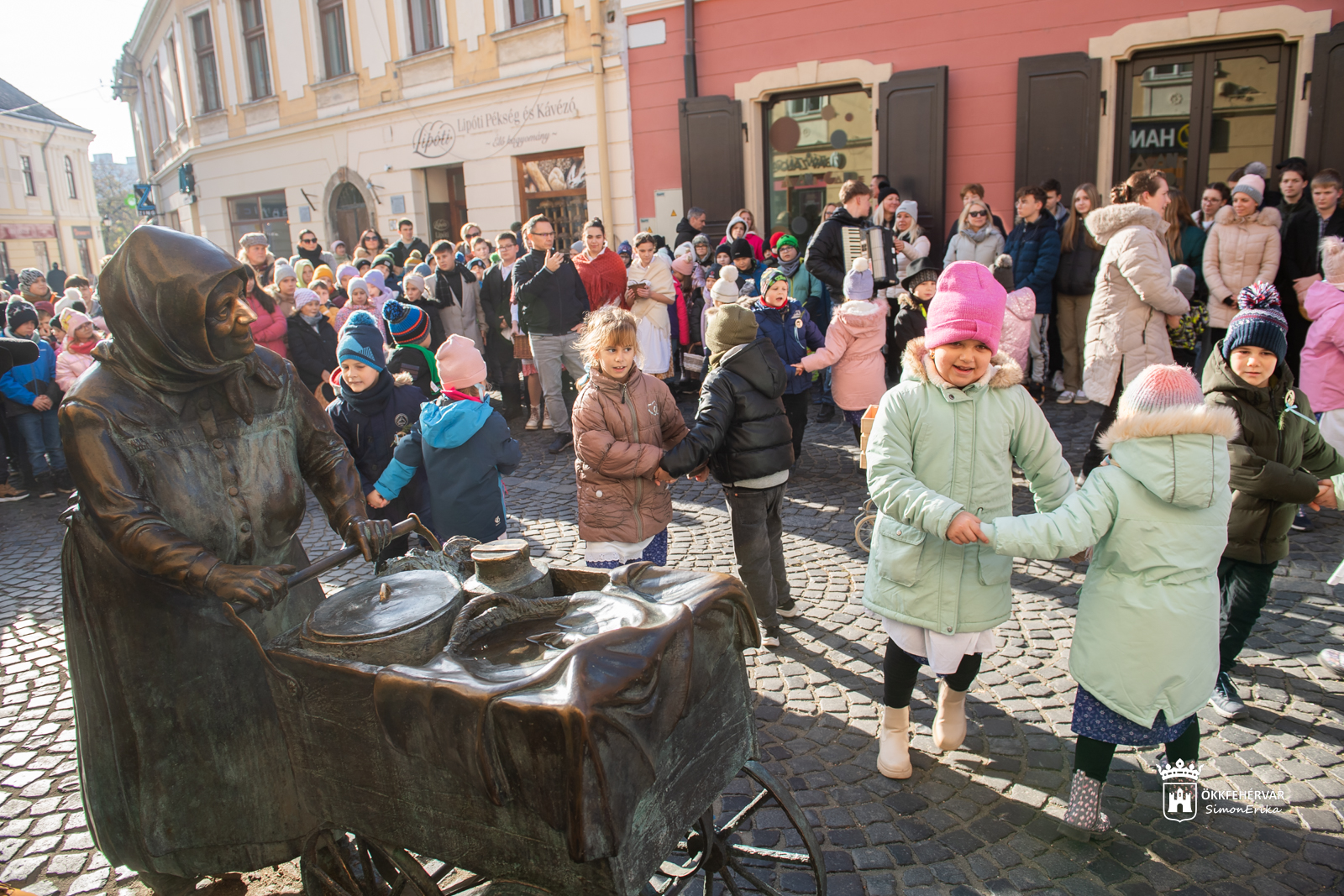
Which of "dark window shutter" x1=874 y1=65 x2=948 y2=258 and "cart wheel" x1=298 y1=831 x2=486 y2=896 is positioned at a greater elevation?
"dark window shutter" x1=874 y1=65 x2=948 y2=258

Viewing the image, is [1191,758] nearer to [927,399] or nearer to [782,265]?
[927,399]

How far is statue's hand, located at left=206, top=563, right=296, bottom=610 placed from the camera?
2129 millimetres

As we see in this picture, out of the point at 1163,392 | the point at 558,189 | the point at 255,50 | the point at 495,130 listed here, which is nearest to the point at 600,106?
the point at 558,189

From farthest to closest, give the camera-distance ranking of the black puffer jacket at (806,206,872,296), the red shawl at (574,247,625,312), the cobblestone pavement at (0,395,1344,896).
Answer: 1. the red shawl at (574,247,625,312)
2. the black puffer jacket at (806,206,872,296)
3. the cobblestone pavement at (0,395,1344,896)

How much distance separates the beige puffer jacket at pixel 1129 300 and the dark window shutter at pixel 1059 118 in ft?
15.1

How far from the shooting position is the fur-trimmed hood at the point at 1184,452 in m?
2.52

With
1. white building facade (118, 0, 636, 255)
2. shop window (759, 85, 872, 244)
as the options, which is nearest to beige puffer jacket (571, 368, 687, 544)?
shop window (759, 85, 872, 244)

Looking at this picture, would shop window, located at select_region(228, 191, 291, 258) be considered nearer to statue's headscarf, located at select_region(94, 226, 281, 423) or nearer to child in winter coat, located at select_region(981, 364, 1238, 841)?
statue's headscarf, located at select_region(94, 226, 281, 423)

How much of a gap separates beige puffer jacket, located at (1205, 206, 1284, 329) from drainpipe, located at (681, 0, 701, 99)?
24.1ft

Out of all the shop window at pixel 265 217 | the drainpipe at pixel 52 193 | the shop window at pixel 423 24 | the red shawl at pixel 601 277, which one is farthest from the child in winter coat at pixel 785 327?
the drainpipe at pixel 52 193

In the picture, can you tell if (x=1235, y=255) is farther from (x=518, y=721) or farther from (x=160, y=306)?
(x=160, y=306)

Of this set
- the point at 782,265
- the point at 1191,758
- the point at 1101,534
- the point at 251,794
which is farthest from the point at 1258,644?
the point at 782,265

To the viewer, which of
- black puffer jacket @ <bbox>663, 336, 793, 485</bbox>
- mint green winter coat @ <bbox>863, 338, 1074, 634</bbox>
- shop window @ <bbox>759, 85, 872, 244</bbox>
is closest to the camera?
mint green winter coat @ <bbox>863, 338, 1074, 634</bbox>

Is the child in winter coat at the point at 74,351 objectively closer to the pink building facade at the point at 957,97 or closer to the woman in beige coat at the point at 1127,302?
the pink building facade at the point at 957,97
